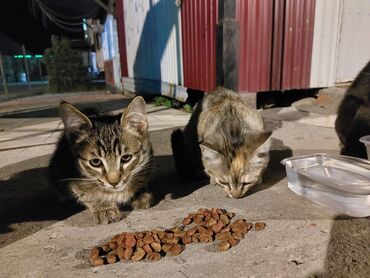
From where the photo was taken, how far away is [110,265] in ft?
6.10

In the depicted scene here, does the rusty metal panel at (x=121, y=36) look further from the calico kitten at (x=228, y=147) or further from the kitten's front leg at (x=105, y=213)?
the kitten's front leg at (x=105, y=213)

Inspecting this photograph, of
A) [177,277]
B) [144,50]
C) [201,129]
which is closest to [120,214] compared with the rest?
[177,277]

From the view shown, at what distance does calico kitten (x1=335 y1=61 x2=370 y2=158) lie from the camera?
9.87ft

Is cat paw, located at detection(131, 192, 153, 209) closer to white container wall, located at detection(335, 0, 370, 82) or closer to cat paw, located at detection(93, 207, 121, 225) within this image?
cat paw, located at detection(93, 207, 121, 225)

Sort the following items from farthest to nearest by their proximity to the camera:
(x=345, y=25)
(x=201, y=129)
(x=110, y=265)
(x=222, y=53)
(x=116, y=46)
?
(x=116, y=46) < (x=345, y=25) < (x=222, y=53) < (x=201, y=129) < (x=110, y=265)

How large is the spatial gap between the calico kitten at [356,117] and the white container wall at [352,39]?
9.68 ft

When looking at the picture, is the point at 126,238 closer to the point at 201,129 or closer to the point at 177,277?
the point at 177,277

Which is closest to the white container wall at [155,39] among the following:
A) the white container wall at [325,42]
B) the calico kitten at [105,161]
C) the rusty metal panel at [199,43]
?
the rusty metal panel at [199,43]

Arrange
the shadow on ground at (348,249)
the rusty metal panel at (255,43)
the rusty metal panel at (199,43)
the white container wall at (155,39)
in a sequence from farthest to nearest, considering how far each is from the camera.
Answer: the white container wall at (155,39)
the rusty metal panel at (199,43)
the rusty metal panel at (255,43)
the shadow on ground at (348,249)

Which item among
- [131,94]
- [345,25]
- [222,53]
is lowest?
[131,94]

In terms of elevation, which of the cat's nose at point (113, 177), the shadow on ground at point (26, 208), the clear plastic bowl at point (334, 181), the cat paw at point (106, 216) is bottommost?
the shadow on ground at point (26, 208)

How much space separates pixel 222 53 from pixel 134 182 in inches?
137

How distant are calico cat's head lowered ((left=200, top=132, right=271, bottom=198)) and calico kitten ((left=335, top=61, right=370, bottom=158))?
Result: 101 cm

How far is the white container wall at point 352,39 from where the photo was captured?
586 cm
